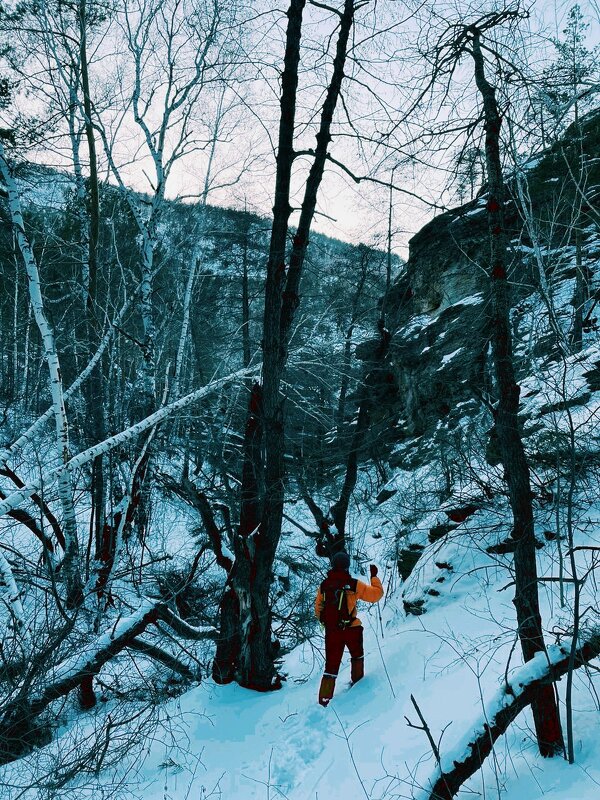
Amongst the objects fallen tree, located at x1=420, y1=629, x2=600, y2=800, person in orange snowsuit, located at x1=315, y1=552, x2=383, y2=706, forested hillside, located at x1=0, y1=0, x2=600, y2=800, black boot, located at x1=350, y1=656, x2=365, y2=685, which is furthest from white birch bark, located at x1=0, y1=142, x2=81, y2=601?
fallen tree, located at x1=420, y1=629, x2=600, y2=800

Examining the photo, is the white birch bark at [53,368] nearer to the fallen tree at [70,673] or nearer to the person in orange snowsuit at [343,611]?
the fallen tree at [70,673]

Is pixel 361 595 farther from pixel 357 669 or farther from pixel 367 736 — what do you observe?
pixel 367 736

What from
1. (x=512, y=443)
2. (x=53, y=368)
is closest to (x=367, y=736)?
(x=512, y=443)

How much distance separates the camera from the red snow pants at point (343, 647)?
4.77m

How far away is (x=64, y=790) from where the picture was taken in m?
3.49

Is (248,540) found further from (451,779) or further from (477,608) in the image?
(451,779)

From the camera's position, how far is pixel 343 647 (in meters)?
4.77

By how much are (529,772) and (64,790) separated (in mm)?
3367

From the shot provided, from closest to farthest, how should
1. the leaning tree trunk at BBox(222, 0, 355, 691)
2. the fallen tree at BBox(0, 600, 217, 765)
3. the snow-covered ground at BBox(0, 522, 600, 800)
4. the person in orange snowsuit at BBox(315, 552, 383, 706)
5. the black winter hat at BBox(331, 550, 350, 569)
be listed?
the snow-covered ground at BBox(0, 522, 600, 800), the fallen tree at BBox(0, 600, 217, 765), the leaning tree trunk at BBox(222, 0, 355, 691), the person in orange snowsuit at BBox(315, 552, 383, 706), the black winter hat at BBox(331, 550, 350, 569)

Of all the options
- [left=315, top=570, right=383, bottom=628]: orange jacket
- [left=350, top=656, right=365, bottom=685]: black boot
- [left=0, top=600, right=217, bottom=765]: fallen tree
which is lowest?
[left=350, top=656, right=365, bottom=685]: black boot

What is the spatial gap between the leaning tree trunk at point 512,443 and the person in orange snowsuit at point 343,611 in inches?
86.7

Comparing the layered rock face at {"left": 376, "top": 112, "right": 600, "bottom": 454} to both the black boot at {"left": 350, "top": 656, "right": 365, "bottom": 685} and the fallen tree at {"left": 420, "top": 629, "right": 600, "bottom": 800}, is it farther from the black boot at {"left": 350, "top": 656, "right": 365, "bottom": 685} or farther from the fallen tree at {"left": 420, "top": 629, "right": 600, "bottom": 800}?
the fallen tree at {"left": 420, "top": 629, "right": 600, "bottom": 800}

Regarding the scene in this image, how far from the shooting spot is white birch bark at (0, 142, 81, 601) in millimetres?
5184

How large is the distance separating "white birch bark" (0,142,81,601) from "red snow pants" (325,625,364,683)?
128 inches
